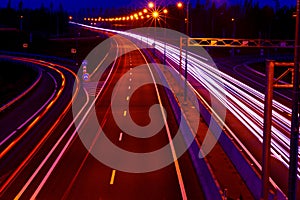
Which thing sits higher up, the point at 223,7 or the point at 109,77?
the point at 223,7

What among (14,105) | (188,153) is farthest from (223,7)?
(188,153)

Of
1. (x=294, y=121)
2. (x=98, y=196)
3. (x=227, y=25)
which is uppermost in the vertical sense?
(x=227, y=25)

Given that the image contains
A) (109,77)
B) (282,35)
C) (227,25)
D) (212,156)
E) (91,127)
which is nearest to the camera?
(212,156)

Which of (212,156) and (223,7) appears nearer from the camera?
(212,156)

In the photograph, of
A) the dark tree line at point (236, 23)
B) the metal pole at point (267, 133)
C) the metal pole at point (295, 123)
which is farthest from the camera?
the dark tree line at point (236, 23)

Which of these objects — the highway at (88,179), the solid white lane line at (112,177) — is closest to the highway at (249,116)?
the highway at (88,179)

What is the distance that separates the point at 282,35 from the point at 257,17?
764cm

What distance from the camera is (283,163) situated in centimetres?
2075

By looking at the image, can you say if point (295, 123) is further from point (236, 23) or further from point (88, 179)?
point (236, 23)

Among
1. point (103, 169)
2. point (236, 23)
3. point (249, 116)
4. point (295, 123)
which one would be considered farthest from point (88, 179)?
point (236, 23)

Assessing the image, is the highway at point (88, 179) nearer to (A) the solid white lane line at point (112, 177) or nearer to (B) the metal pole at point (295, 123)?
(A) the solid white lane line at point (112, 177)

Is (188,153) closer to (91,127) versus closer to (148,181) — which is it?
(148,181)

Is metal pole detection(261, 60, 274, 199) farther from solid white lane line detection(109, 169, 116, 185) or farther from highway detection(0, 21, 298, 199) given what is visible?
solid white lane line detection(109, 169, 116, 185)

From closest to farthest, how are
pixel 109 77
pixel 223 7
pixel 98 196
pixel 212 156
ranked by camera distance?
pixel 98 196, pixel 212 156, pixel 109 77, pixel 223 7
